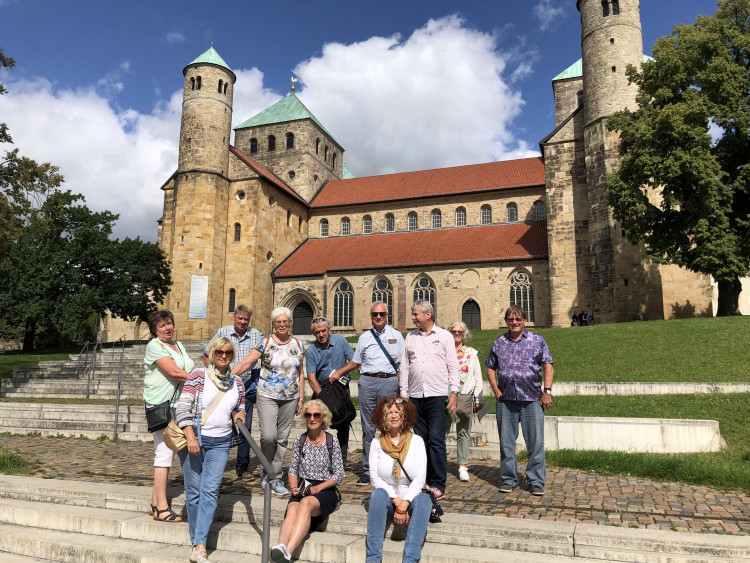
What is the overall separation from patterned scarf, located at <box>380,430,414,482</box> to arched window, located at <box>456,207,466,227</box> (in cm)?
3344

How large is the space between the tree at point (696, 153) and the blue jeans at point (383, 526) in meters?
21.2

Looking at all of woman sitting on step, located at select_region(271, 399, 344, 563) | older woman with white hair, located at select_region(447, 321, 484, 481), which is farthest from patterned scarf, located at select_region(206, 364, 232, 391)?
older woman with white hair, located at select_region(447, 321, 484, 481)

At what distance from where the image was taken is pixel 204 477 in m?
4.72

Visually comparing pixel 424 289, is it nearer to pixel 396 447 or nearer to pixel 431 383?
pixel 431 383

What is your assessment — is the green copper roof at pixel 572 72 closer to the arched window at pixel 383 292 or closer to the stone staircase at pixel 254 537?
the arched window at pixel 383 292

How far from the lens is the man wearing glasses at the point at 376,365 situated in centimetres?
632

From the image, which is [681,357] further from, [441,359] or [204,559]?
[204,559]

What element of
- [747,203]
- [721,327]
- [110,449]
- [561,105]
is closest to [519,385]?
[110,449]

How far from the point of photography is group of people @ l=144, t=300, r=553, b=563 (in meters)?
4.62

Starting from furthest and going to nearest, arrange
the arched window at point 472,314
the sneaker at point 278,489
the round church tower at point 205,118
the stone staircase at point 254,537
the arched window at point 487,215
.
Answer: the arched window at point 487,215
the round church tower at point 205,118
the arched window at point 472,314
the sneaker at point 278,489
the stone staircase at point 254,537

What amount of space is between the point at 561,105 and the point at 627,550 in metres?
42.7

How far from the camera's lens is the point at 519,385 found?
6320mm

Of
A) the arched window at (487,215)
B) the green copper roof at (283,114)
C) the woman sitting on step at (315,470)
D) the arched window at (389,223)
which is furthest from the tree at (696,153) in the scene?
the green copper roof at (283,114)

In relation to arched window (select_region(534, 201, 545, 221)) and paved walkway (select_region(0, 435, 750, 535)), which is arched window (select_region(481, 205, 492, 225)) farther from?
paved walkway (select_region(0, 435, 750, 535))
